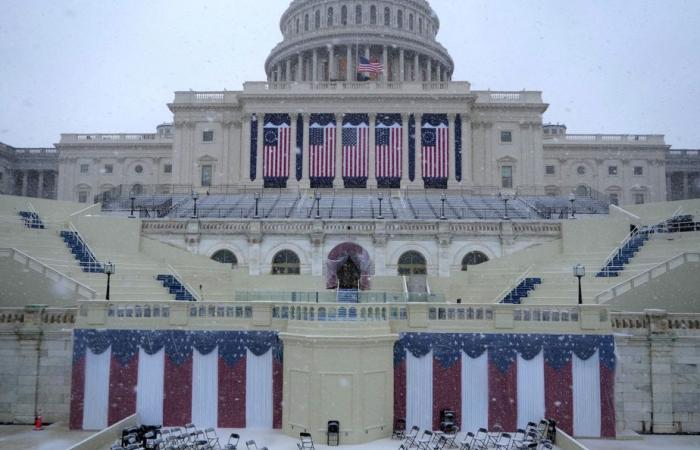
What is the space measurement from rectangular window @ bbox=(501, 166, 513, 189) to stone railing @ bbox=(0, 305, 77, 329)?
46793 millimetres

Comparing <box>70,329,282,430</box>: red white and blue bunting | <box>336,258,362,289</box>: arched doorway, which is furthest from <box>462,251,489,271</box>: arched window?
<box>70,329,282,430</box>: red white and blue bunting

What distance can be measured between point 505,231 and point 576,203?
→ 1473 centimetres

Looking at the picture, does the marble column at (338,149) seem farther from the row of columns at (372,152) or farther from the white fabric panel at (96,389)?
the white fabric panel at (96,389)

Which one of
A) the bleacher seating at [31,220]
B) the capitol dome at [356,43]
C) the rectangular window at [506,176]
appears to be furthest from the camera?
the capitol dome at [356,43]

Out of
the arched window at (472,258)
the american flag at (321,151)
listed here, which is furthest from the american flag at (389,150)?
the arched window at (472,258)

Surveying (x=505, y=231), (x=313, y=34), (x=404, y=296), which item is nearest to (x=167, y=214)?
(x=505, y=231)

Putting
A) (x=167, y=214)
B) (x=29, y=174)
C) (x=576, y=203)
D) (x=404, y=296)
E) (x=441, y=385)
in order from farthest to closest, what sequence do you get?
(x=29, y=174), (x=576, y=203), (x=167, y=214), (x=404, y=296), (x=441, y=385)

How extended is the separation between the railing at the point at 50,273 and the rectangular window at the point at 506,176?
146 feet

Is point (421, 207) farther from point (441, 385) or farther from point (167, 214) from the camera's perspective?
point (441, 385)

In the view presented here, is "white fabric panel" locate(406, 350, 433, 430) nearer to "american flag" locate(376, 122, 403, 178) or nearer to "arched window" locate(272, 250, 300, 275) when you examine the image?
"arched window" locate(272, 250, 300, 275)

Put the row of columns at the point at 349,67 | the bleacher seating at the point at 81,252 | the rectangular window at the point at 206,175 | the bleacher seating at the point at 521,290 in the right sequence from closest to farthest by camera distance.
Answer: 1. the bleacher seating at the point at 521,290
2. the bleacher seating at the point at 81,252
3. the rectangular window at the point at 206,175
4. the row of columns at the point at 349,67

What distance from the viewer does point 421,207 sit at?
4831cm

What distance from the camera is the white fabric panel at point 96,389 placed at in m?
20.2

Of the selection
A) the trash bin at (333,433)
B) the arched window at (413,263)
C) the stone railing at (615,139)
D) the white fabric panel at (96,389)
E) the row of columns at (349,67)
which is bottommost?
the trash bin at (333,433)
